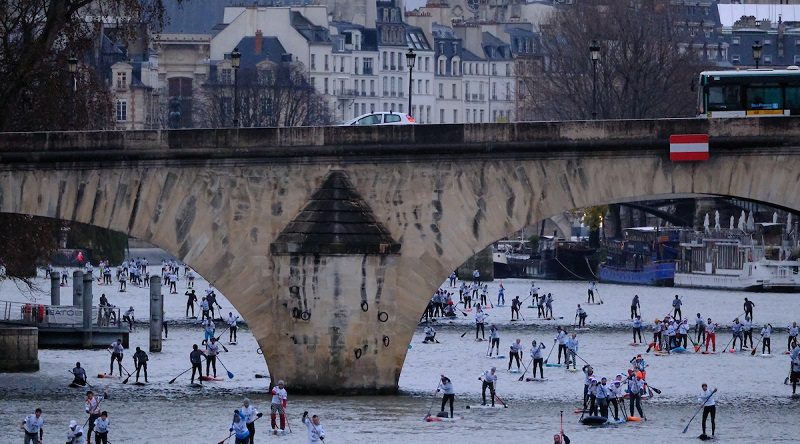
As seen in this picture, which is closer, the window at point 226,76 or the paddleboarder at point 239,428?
the paddleboarder at point 239,428

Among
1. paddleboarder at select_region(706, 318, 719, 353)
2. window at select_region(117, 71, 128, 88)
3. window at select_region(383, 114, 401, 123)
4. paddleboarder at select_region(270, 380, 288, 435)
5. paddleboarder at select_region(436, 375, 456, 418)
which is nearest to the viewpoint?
paddleboarder at select_region(270, 380, 288, 435)

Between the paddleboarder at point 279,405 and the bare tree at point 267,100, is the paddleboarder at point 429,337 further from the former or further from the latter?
the bare tree at point 267,100

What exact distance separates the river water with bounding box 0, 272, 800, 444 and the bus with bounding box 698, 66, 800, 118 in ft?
27.3

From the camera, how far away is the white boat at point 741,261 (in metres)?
123

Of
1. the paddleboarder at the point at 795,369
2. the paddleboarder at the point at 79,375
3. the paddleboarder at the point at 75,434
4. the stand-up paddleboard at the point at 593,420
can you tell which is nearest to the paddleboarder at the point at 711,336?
the paddleboarder at the point at 795,369

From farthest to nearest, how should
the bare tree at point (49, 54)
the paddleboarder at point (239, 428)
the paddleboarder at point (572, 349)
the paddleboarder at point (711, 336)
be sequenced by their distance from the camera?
the paddleboarder at point (711, 336)
the paddleboarder at point (572, 349)
the bare tree at point (49, 54)
the paddleboarder at point (239, 428)

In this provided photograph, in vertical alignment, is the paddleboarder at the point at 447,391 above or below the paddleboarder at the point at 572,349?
below

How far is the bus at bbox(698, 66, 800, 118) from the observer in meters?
70.9

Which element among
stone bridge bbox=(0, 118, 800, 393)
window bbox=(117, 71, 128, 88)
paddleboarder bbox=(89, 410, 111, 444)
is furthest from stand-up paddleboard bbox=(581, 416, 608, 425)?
window bbox=(117, 71, 128, 88)

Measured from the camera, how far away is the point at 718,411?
196 feet

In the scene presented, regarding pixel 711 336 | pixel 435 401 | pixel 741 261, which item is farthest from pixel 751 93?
pixel 741 261

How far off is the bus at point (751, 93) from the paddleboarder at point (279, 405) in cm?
2129

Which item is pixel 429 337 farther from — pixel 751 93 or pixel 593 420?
pixel 593 420

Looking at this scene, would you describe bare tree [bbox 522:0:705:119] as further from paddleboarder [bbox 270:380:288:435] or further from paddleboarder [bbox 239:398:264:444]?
paddleboarder [bbox 239:398:264:444]
